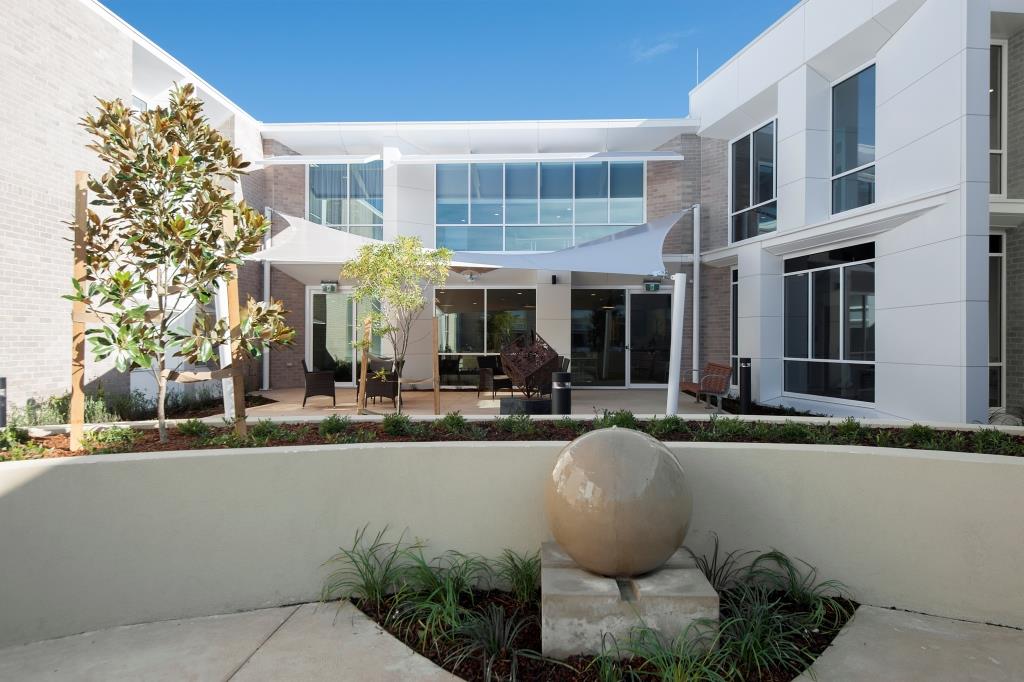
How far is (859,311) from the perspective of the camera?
9.16 meters

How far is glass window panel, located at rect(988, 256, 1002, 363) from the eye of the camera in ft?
29.0

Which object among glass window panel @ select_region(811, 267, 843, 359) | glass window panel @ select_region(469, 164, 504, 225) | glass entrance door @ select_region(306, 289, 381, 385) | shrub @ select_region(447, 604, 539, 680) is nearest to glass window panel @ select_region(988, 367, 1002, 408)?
glass window panel @ select_region(811, 267, 843, 359)

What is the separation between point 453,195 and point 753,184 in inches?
268

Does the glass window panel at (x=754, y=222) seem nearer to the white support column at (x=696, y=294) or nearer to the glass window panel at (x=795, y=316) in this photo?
the white support column at (x=696, y=294)

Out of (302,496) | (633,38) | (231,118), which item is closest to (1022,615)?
(302,496)

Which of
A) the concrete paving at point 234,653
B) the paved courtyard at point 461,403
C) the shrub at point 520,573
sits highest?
the paved courtyard at point 461,403

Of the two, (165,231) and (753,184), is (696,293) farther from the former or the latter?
(165,231)

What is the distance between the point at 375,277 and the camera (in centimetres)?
830

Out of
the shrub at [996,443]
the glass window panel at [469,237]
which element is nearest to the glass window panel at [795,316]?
the shrub at [996,443]

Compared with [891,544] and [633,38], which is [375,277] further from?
[633,38]

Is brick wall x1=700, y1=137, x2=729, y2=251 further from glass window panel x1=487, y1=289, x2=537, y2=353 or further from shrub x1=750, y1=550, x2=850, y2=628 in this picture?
shrub x1=750, y1=550, x2=850, y2=628

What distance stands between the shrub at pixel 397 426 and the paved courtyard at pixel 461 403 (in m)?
4.40

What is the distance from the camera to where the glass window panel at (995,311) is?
29.0 ft

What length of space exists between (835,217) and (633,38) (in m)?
14.5
